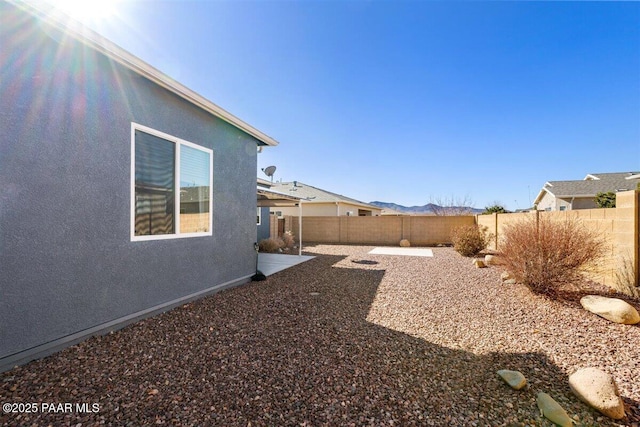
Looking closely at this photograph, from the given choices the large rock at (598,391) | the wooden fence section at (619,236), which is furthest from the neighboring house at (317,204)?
the large rock at (598,391)

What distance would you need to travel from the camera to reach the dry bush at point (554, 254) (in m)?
5.23

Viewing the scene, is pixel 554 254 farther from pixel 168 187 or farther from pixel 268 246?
pixel 268 246

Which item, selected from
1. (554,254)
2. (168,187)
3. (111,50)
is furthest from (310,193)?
(111,50)

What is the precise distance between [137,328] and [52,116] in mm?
3132

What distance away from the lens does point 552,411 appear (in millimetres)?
2232

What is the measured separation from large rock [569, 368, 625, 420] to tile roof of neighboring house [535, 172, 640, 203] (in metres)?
26.9

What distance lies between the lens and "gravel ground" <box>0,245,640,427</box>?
2.25 metres

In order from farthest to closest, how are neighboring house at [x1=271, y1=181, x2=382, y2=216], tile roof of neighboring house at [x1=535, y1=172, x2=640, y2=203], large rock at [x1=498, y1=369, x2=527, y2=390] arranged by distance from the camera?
1. tile roof of neighboring house at [x1=535, y1=172, x2=640, y2=203]
2. neighboring house at [x1=271, y1=181, x2=382, y2=216]
3. large rock at [x1=498, y1=369, x2=527, y2=390]

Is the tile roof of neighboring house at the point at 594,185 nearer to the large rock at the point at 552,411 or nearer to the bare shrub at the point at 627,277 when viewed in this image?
the bare shrub at the point at 627,277

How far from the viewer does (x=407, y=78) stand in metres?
10.9

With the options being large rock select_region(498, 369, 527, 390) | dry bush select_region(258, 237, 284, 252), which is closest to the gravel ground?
large rock select_region(498, 369, 527, 390)

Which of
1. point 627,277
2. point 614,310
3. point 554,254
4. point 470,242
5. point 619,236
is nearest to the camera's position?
point 614,310

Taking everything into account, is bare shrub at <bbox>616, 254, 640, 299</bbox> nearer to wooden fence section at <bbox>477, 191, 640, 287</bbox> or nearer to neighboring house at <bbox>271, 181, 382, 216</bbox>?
wooden fence section at <bbox>477, 191, 640, 287</bbox>

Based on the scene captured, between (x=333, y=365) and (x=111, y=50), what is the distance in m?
5.09
